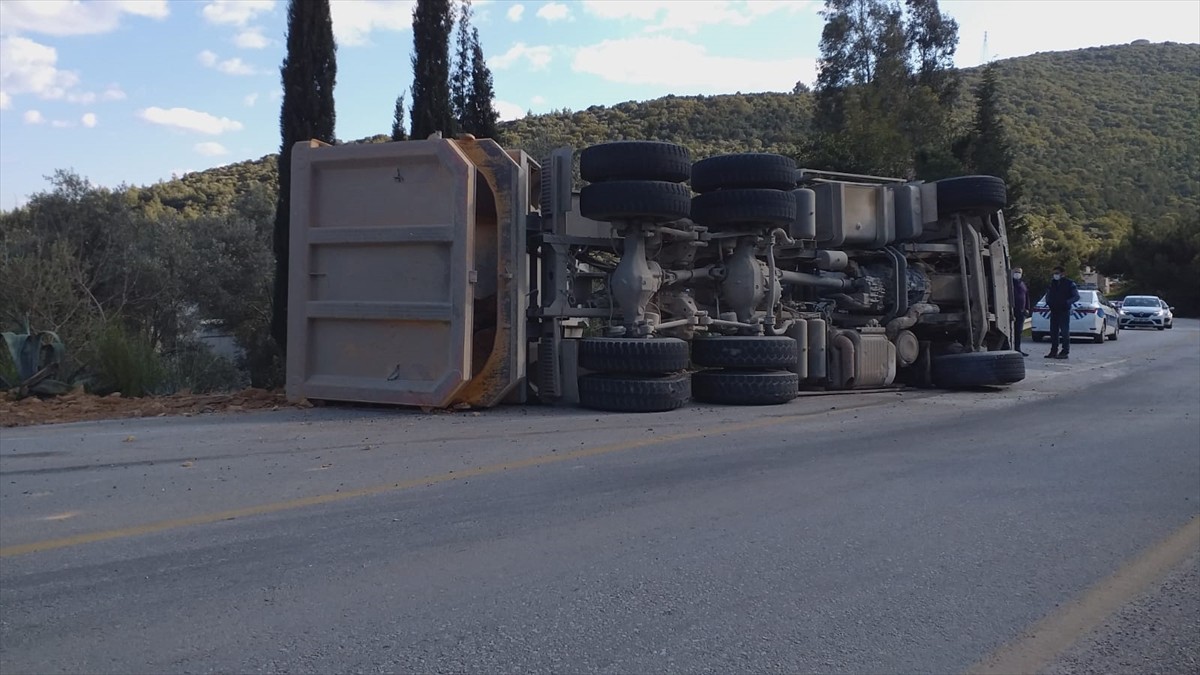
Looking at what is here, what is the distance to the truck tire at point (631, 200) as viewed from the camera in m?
8.79

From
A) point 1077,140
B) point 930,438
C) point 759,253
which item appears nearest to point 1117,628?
point 930,438

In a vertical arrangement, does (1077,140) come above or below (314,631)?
above

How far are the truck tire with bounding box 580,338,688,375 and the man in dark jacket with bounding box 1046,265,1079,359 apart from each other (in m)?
10.9

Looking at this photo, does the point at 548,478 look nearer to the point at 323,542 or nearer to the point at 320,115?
the point at 323,542

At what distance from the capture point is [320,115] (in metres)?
19.0

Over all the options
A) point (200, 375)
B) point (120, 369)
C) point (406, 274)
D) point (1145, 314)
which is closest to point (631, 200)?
point (406, 274)

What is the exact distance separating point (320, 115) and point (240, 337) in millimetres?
4943

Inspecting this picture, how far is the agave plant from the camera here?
30.8 feet

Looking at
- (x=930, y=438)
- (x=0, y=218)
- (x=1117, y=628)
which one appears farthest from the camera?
(x=0, y=218)

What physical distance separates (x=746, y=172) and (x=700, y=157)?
13.2 meters

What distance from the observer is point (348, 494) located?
5562 mm

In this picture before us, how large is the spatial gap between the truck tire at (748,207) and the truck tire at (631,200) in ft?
2.16

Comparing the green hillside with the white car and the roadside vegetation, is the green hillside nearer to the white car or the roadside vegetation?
the roadside vegetation

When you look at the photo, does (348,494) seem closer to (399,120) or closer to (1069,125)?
(399,120)
